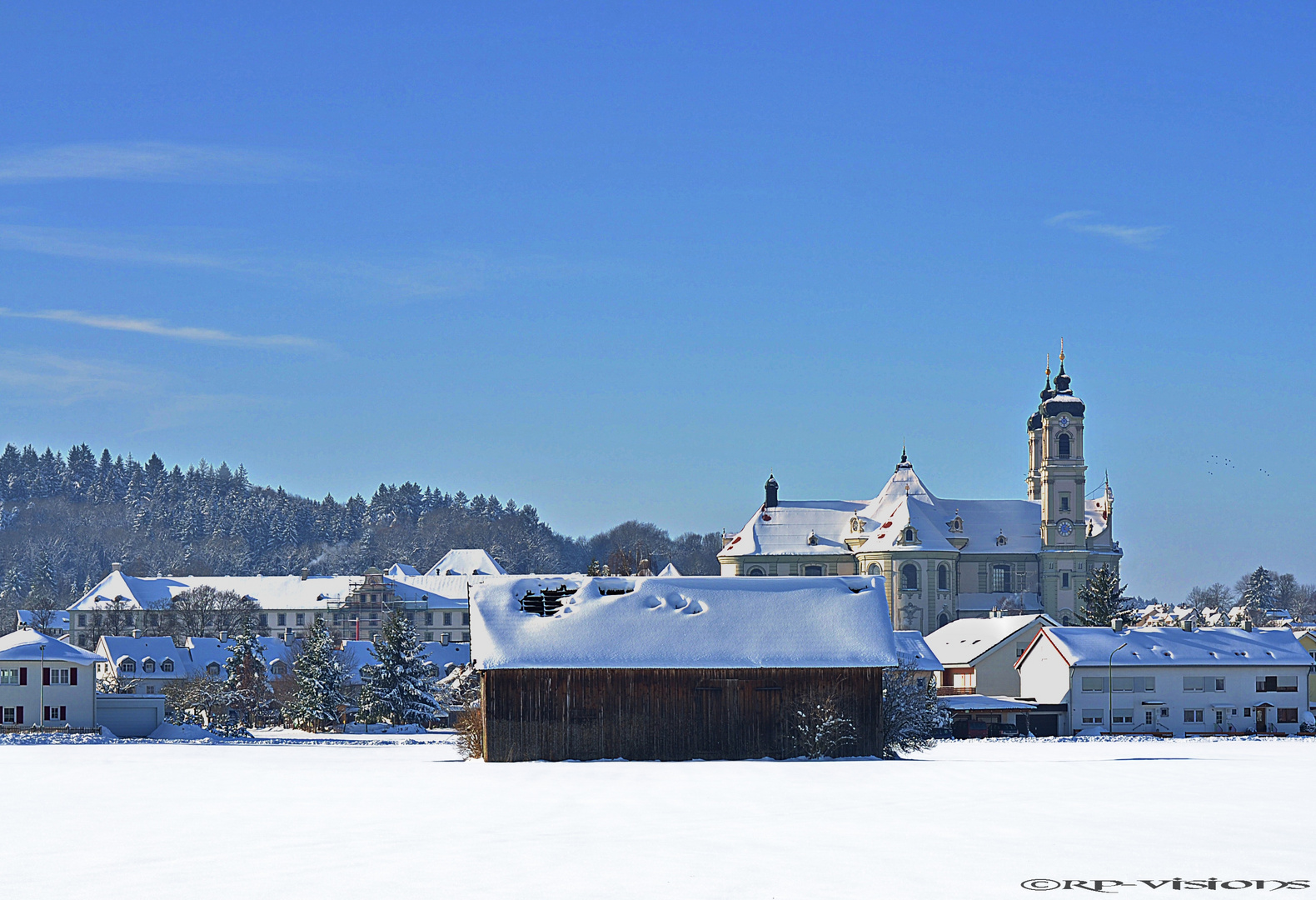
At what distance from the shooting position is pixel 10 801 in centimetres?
2559

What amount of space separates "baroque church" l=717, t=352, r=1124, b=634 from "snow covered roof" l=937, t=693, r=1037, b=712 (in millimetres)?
26427

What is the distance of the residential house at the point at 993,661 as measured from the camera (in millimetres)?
81062

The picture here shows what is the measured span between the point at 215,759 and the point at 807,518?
73642 mm

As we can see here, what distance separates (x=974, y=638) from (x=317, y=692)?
3664 centimetres

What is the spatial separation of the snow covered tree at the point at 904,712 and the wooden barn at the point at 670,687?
4.42 feet

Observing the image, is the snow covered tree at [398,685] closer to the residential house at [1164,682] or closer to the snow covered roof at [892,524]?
the residential house at [1164,682]

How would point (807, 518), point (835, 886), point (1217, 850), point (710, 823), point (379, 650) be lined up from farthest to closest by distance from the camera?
point (807, 518) → point (379, 650) → point (710, 823) → point (1217, 850) → point (835, 886)

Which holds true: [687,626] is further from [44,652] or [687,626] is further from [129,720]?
[44,652]

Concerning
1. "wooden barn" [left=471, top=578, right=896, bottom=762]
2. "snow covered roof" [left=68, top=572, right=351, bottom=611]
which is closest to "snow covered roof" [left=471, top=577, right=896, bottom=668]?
"wooden barn" [left=471, top=578, right=896, bottom=762]

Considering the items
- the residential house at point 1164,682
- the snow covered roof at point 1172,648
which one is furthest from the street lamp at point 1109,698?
the snow covered roof at point 1172,648

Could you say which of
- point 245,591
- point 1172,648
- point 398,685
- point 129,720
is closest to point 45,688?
point 129,720

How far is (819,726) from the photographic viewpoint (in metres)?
40.2

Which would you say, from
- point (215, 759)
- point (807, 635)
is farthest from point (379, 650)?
point (807, 635)

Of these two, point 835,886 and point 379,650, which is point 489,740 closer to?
point 835,886
